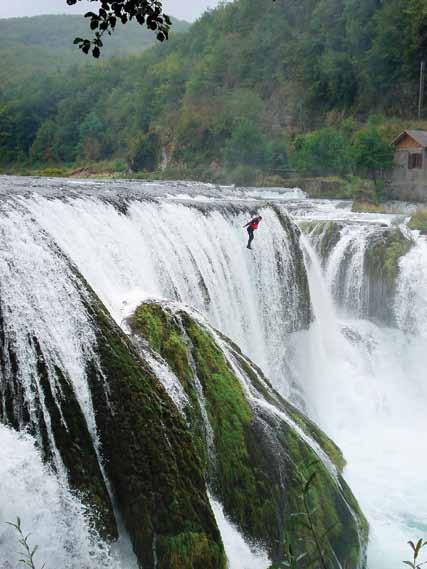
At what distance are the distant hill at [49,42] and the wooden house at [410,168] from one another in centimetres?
8674

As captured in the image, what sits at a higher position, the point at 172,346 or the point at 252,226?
the point at 252,226

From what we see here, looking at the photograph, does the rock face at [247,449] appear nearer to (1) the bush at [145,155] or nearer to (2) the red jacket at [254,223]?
(2) the red jacket at [254,223]

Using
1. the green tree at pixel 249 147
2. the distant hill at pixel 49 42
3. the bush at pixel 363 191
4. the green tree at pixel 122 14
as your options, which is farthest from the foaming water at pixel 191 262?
the distant hill at pixel 49 42

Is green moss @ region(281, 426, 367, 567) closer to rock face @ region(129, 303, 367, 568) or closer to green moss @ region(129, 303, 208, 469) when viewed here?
rock face @ region(129, 303, 367, 568)

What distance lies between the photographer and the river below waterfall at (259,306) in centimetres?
583

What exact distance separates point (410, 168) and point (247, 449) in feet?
85.4

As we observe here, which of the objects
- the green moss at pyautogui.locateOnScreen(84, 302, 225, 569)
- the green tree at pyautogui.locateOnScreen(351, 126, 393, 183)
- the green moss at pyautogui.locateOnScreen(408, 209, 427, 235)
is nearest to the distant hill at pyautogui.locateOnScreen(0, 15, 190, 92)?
the green tree at pyautogui.locateOnScreen(351, 126, 393, 183)

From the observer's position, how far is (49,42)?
145m

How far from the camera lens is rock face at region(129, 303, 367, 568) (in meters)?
6.49

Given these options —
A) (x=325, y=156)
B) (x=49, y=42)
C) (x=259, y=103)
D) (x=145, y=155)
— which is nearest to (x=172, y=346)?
(x=325, y=156)

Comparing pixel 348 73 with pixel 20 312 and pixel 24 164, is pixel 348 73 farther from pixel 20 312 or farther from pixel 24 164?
pixel 20 312

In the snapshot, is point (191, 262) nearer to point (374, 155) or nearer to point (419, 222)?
point (419, 222)

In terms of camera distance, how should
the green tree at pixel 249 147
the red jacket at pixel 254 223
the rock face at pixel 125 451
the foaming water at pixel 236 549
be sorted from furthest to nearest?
the green tree at pixel 249 147 < the red jacket at pixel 254 223 < the foaming water at pixel 236 549 < the rock face at pixel 125 451

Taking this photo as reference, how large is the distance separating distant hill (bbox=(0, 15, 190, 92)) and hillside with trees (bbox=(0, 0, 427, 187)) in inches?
1716
